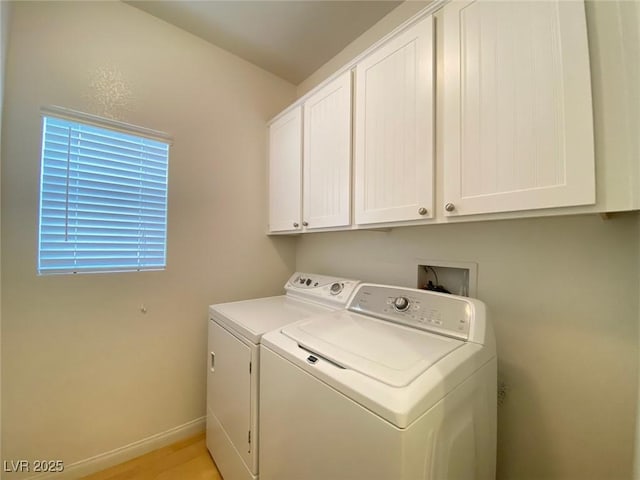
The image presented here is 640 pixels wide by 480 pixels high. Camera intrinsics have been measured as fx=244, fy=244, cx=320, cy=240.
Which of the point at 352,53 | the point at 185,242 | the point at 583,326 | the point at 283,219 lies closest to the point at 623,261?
the point at 583,326

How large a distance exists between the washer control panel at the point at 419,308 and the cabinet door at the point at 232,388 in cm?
64

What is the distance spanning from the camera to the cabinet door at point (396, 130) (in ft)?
3.40

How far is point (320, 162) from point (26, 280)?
1.68m

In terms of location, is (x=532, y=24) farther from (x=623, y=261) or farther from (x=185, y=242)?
(x=185, y=242)

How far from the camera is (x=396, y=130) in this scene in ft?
3.74

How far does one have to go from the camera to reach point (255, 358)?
1105mm

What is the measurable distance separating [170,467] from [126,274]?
1.20 m

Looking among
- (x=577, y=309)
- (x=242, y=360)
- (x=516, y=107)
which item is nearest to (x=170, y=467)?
(x=242, y=360)

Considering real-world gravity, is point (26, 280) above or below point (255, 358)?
above

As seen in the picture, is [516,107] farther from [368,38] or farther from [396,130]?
[368,38]

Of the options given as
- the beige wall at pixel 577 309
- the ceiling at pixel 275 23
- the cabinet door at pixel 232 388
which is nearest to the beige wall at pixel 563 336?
the beige wall at pixel 577 309

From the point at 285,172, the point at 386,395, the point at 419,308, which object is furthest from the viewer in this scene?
the point at 285,172

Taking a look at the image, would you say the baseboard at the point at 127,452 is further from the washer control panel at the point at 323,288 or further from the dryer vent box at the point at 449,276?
the dryer vent box at the point at 449,276

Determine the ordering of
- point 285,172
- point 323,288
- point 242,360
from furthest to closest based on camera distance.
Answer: point 285,172, point 323,288, point 242,360
